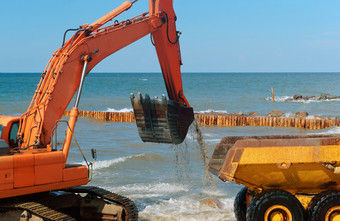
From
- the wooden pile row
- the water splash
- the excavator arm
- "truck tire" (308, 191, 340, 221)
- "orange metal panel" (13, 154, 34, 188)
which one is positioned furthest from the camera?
the wooden pile row

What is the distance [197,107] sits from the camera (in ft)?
157

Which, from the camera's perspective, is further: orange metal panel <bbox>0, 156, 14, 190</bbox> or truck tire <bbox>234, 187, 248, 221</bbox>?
truck tire <bbox>234, 187, 248, 221</bbox>

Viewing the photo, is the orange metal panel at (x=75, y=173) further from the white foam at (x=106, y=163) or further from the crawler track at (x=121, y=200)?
the white foam at (x=106, y=163)

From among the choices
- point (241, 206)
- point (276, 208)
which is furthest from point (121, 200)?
point (276, 208)

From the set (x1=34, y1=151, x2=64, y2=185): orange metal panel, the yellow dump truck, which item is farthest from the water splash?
(x1=34, y1=151, x2=64, y2=185): orange metal panel

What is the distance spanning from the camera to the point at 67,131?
812 cm

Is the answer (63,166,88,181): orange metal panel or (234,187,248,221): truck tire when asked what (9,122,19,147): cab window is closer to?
(63,166,88,181): orange metal panel

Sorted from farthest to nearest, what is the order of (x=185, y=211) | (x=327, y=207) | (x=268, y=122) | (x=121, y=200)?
(x=268, y=122), (x=185, y=211), (x=121, y=200), (x=327, y=207)

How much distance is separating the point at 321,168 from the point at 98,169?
9734 mm

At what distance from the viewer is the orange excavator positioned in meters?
7.68

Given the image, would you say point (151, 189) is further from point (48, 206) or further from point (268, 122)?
point (268, 122)

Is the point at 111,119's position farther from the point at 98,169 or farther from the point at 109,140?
the point at 98,169

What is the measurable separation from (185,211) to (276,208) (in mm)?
3644

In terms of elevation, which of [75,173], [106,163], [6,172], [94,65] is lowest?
[106,163]
